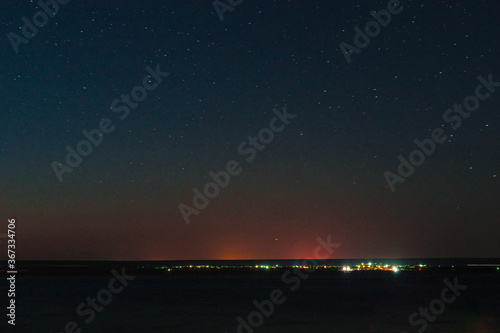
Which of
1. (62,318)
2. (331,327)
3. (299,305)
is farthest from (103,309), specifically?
(331,327)

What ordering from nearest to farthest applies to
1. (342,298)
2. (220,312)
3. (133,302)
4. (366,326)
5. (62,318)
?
1. (366,326)
2. (62,318)
3. (220,312)
4. (133,302)
5. (342,298)

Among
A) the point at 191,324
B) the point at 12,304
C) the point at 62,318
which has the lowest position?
the point at 191,324

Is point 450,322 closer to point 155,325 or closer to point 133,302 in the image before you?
point 155,325

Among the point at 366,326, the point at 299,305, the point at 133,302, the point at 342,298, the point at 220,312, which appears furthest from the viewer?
the point at 342,298

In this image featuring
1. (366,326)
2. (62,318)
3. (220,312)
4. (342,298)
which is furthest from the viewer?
(342,298)

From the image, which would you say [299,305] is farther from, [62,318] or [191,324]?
[62,318]

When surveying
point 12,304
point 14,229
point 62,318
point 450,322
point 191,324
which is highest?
point 12,304

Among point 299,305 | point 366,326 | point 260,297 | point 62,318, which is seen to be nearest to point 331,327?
point 366,326

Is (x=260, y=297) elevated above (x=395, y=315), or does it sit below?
above

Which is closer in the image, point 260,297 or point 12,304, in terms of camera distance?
point 12,304
